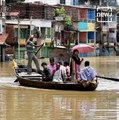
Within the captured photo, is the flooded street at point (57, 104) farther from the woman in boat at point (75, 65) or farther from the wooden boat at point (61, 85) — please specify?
the woman in boat at point (75, 65)

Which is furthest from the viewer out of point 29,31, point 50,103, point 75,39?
point 75,39

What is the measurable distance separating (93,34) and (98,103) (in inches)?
2249

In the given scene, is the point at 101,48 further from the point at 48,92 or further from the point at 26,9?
the point at 48,92

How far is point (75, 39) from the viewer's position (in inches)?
2633

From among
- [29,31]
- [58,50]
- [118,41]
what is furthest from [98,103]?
[118,41]

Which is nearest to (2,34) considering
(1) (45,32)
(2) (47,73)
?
(1) (45,32)

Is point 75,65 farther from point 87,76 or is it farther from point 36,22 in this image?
point 36,22

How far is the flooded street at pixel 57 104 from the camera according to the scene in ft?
38.0

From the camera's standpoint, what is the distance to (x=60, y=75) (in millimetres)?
18172

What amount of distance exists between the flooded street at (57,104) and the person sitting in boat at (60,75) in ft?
2.51

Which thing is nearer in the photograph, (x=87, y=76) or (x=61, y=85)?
(x=87, y=76)

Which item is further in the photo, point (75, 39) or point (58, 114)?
point (75, 39)

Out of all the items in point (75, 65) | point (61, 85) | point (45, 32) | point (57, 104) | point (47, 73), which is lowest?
point (45, 32)

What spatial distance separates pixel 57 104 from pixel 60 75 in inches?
172
